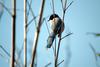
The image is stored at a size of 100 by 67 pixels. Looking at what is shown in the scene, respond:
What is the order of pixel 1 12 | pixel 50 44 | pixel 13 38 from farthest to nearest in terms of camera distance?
pixel 50 44 < pixel 1 12 < pixel 13 38

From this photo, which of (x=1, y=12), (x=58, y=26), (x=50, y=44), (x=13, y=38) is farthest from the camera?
(x=58, y=26)

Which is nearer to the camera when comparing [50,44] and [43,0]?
[43,0]

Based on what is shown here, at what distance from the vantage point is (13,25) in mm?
250

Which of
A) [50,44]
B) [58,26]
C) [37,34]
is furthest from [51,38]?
[37,34]

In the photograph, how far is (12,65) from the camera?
0.86ft

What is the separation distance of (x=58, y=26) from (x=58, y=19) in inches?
1.2

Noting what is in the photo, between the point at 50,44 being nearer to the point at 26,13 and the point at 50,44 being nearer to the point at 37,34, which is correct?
the point at 26,13

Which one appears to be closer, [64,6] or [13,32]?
[13,32]

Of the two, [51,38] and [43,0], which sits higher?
[43,0]

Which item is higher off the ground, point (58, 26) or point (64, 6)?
point (64, 6)

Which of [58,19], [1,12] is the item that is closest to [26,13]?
[1,12]

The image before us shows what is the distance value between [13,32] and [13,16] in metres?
0.03

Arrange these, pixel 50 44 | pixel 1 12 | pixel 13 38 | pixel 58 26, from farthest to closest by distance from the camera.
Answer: pixel 58 26 → pixel 50 44 → pixel 1 12 → pixel 13 38

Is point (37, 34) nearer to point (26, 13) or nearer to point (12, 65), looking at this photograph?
point (12, 65)
